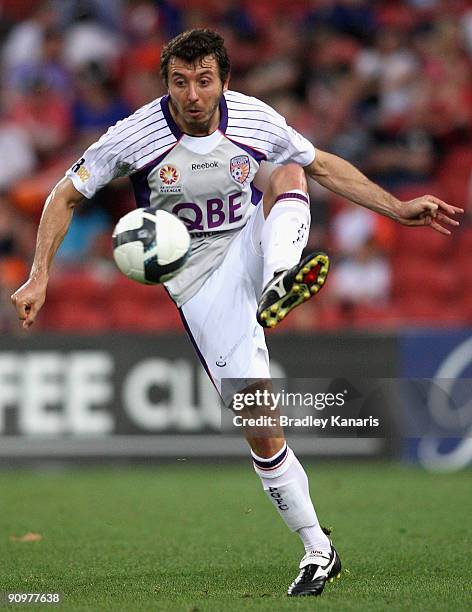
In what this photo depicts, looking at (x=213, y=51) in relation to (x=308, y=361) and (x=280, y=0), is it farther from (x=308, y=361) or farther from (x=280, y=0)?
(x=280, y=0)

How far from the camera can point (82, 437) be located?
11.3 meters

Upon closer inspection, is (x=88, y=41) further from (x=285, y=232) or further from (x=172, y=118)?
(x=285, y=232)

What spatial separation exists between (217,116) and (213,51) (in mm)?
332

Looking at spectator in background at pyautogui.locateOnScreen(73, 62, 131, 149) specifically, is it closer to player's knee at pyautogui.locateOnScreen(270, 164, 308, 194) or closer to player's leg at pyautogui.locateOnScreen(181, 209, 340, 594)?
player's leg at pyautogui.locateOnScreen(181, 209, 340, 594)

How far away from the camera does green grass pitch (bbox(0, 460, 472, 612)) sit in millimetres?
5371

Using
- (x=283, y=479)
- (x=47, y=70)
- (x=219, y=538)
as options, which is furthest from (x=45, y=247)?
(x=47, y=70)

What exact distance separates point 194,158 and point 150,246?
1.91 feet

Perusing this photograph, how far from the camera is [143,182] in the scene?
19.1 ft

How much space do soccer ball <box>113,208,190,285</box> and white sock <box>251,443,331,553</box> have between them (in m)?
1.01

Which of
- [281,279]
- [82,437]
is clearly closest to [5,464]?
[82,437]

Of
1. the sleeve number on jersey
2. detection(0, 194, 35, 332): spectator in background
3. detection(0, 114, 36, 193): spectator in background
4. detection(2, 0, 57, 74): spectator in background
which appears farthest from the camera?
detection(2, 0, 57, 74): spectator in background

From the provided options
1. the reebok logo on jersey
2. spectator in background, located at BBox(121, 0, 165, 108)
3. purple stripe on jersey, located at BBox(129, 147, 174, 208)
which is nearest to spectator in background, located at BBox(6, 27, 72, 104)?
spectator in background, located at BBox(121, 0, 165, 108)

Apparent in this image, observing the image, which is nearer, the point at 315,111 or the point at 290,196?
the point at 290,196

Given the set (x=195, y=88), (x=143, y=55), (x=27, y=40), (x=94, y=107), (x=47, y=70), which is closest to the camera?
(x=195, y=88)
